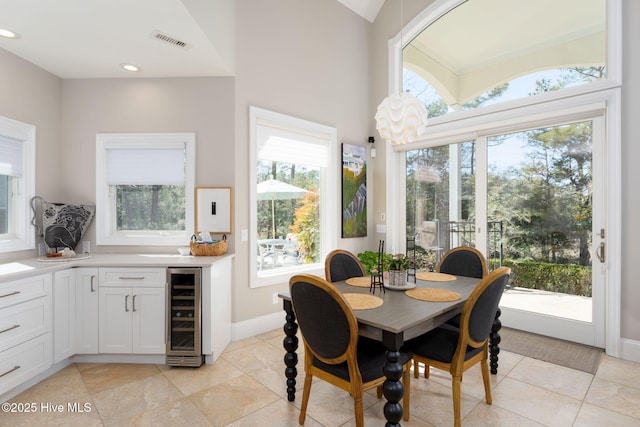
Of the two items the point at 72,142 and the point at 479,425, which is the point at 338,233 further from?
the point at 72,142

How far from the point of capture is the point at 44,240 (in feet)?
9.88

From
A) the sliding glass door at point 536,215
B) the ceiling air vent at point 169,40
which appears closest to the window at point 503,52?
the sliding glass door at point 536,215

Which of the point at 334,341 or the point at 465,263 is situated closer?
the point at 334,341

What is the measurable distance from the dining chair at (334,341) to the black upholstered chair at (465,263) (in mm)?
1322

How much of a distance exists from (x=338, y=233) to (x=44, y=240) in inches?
124

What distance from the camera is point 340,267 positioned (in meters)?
2.84

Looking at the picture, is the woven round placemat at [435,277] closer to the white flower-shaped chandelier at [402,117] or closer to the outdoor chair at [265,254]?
the white flower-shaped chandelier at [402,117]

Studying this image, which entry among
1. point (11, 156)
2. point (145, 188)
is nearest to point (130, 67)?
Answer: point (145, 188)

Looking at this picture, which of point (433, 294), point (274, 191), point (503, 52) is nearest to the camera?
point (433, 294)

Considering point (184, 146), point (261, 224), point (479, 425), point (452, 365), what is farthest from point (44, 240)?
point (479, 425)

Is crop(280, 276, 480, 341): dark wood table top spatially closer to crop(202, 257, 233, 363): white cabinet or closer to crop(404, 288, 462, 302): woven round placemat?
crop(404, 288, 462, 302): woven round placemat

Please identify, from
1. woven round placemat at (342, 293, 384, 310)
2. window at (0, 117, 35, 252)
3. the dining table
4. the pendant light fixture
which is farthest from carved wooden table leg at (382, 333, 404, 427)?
window at (0, 117, 35, 252)

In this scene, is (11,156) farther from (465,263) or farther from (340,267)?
(465,263)

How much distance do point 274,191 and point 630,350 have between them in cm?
374
